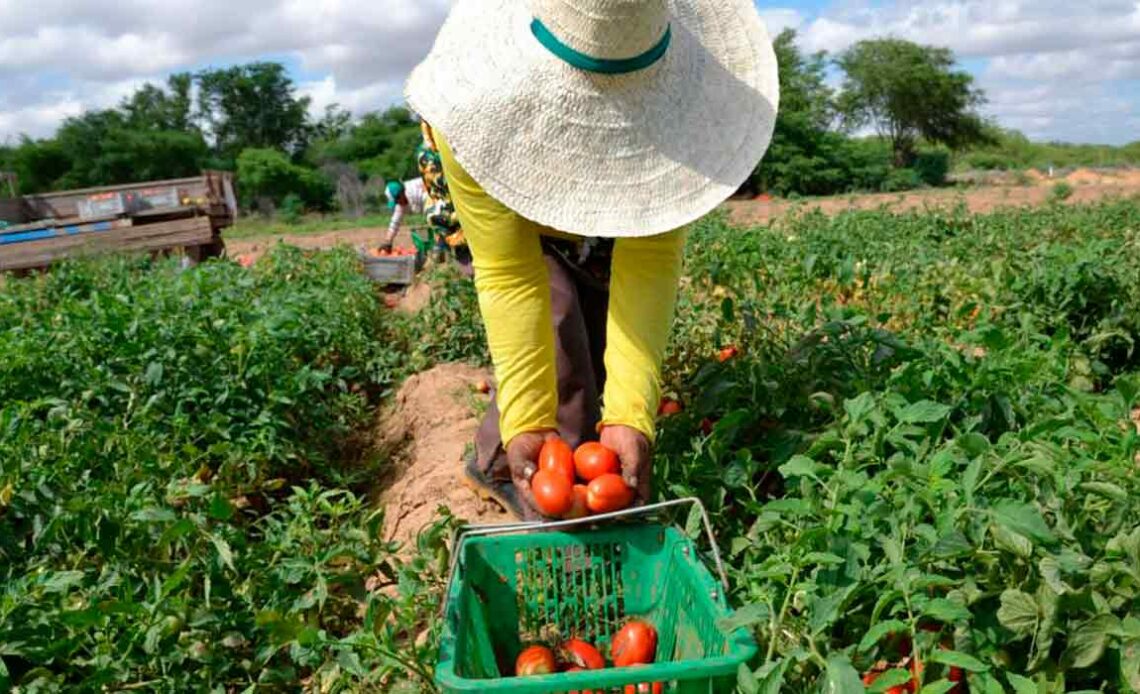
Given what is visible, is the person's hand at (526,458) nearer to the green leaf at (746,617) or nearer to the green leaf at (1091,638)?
the green leaf at (746,617)

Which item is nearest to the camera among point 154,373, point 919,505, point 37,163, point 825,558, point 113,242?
point 825,558

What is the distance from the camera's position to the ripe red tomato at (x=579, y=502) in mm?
1922

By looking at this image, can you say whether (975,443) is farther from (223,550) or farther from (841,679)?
(223,550)

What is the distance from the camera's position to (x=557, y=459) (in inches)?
77.3

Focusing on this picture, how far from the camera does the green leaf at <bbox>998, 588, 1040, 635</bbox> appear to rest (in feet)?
4.89

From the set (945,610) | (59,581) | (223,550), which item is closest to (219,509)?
(223,550)

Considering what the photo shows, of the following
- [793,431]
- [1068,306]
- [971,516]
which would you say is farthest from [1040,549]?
[1068,306]

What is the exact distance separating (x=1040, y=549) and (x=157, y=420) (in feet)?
8.49

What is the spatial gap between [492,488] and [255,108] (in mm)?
47716

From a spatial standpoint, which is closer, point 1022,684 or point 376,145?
point 1022,684

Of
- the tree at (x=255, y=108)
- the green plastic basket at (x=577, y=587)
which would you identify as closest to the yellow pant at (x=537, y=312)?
the green plastic basket at (x=577, y=587)

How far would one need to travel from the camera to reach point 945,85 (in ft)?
121

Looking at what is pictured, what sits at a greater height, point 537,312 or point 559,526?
point 537,312

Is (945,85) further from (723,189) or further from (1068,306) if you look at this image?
(723,189)
